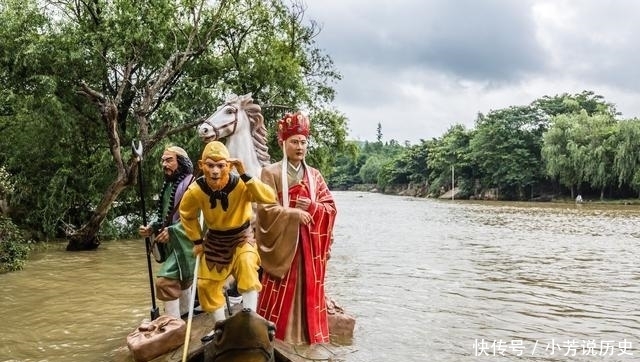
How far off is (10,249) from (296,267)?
922cm

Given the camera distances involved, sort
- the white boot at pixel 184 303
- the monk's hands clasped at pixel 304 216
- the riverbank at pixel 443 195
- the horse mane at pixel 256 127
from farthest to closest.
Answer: the riverbank at pixel 443 195
the horse mane at pixel 256 127
the white boot at pixel 184 303
the monk's hands clasped at pixel 304 216

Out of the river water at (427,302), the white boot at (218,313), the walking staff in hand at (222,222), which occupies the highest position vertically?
the walking staff in hand at (222,222)

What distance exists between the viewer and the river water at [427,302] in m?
6.28

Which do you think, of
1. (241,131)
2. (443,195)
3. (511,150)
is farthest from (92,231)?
(443,195)

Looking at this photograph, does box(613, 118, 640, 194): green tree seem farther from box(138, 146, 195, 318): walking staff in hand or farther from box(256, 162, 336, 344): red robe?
box(138, 146, 195, 318): walking staff in hand

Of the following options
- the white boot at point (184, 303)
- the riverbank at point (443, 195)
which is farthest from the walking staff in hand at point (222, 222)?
the riverbank at point (443, 195)

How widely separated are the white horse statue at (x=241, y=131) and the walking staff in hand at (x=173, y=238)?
400 millimetres

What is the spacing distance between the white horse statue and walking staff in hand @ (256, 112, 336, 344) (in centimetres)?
69

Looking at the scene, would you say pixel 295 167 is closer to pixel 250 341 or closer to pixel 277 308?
pixel 277 308

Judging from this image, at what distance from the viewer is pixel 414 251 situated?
16.3m

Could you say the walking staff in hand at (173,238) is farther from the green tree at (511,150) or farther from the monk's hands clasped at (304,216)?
the green tree at (511,150)

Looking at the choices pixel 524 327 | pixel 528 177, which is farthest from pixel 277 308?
pixel 528 177

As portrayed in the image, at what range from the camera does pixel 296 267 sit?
5.01 metres

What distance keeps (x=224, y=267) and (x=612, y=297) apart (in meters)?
7.71
